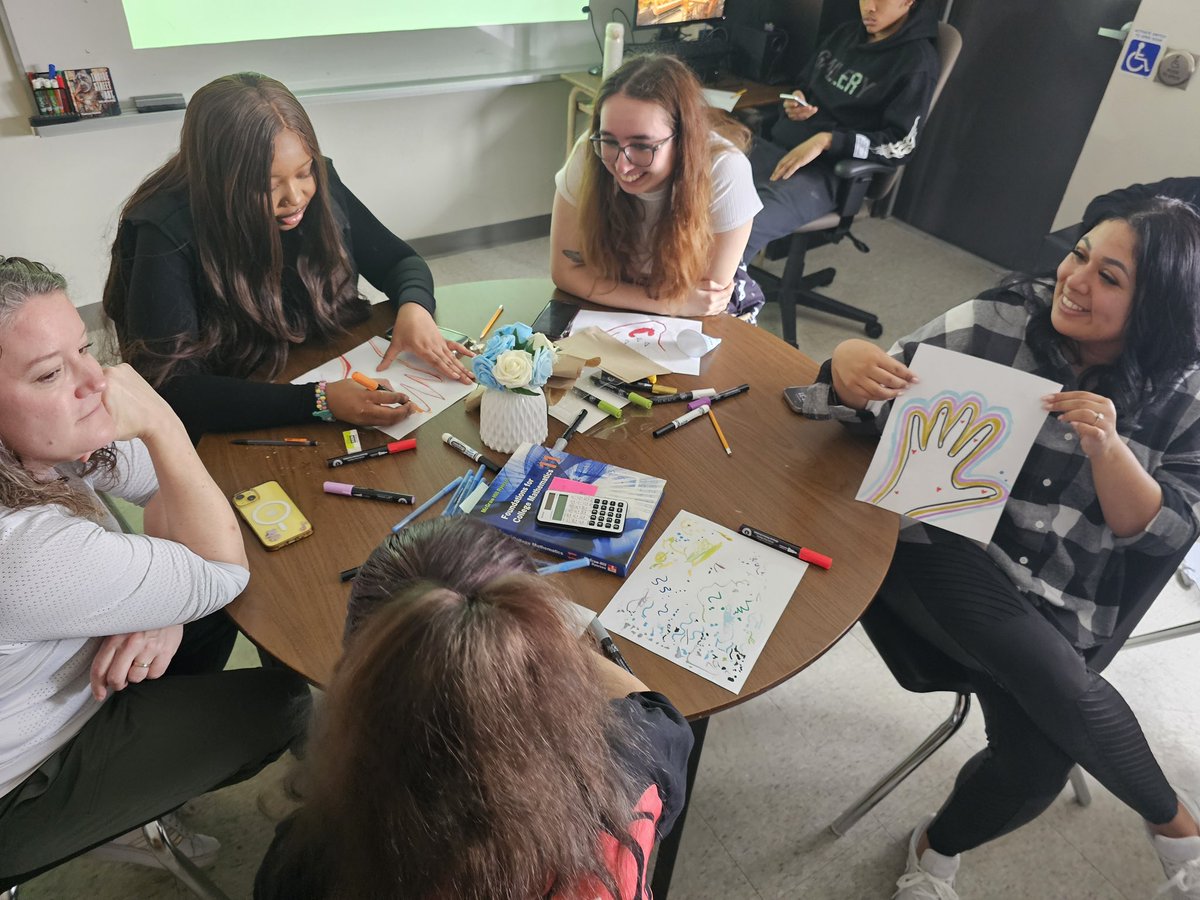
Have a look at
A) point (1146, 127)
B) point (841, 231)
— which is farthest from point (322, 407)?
point (1146, 127)

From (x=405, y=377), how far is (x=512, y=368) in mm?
348

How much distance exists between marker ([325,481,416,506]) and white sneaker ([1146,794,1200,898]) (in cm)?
131

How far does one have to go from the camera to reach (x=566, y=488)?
122cm

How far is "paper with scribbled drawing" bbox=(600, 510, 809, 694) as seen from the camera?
1027 millimetres

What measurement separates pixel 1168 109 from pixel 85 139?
3526mm

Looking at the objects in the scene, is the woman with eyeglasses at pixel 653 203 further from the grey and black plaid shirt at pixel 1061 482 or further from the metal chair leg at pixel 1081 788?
the metal chair leg at pixel 1081 788

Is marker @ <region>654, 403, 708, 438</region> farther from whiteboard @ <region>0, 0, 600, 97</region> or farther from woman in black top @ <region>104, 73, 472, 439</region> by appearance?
whiteboard @ <region>0, 0, 600, 97</region>

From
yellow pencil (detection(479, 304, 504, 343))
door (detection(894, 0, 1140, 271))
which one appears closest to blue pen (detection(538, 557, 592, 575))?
→ yellow pencil (detection(479, 304, 504, 343))

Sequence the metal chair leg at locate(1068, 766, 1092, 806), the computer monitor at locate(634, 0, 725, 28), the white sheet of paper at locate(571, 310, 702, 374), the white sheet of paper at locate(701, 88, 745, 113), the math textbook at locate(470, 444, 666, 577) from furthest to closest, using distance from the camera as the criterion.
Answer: the computer monitor at locate(634, 0, 725, 28), the white sheet of paper at locate(701, 88, 745, 113), the metal chair leg at locate(1068, 766, 1092, 806), the white sheet of paper at locate(571, 310, 702, 374), the math textbook at locate(470, 444, 666, 577)

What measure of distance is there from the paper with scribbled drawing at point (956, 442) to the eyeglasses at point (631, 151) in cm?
76

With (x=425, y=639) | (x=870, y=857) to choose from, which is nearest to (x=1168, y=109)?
(x=870, y=857)

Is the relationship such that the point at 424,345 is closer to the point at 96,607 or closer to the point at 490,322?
the point at 490,322

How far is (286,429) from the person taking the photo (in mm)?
1361

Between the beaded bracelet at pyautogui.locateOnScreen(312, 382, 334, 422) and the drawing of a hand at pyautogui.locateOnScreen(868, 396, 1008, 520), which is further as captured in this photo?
the beaded bracelet at pyautogui.locateOnScreen(312, 382, 334, 422)
